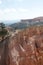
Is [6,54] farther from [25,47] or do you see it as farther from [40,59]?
[40,59]

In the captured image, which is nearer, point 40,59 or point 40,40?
point 40,59

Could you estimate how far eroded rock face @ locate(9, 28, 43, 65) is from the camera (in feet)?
38.3

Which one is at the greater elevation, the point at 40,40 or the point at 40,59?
the point at 40,40

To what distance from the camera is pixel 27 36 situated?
41.8 ft

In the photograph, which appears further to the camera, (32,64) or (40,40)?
(40,40)

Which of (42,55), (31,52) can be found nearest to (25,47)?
(31,52)

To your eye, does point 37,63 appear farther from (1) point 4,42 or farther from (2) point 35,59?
(1) point 4,42

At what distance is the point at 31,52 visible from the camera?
12.1m

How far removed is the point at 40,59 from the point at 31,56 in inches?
25.5

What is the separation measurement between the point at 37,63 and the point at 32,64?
349mm

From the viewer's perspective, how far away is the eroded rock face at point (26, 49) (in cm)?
1169

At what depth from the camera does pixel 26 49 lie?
39.7 ft

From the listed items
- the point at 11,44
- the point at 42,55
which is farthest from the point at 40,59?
the point at 11,44

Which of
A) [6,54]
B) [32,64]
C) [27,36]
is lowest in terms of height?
[32,64]
